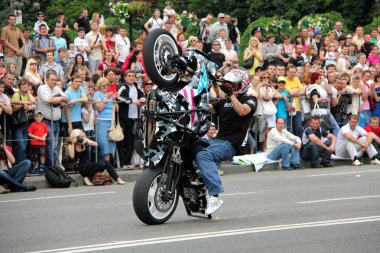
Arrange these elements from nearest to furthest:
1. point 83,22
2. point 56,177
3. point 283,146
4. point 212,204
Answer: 1. point 212,204
2. point 56,177
3. point 283,146
4. point 83,22

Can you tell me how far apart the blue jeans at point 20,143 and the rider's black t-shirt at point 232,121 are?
661cm

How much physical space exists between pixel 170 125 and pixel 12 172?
600 cm

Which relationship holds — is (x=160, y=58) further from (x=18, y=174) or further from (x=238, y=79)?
(x=18, y=174)

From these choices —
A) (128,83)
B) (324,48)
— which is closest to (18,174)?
(128,83)

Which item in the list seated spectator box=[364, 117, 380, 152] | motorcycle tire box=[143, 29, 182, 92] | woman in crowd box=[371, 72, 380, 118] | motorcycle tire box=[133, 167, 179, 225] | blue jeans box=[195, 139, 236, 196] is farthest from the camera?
woman in crowd box=[371, 72, 380, 118]

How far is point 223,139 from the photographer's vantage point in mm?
13219

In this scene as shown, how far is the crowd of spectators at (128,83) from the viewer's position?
19.5 metres

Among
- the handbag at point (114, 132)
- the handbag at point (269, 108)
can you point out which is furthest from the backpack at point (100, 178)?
the handbag at point (269, 108)

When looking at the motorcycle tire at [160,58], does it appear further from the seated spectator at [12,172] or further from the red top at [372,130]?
the red top at [372,130]

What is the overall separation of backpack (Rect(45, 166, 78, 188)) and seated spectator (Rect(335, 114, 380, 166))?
706cm

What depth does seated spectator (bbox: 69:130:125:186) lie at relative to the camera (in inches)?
749

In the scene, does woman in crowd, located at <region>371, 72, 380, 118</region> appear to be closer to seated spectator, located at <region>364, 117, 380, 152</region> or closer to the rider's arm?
seated spectator, located at <region>364, 117, 380, 152</region>

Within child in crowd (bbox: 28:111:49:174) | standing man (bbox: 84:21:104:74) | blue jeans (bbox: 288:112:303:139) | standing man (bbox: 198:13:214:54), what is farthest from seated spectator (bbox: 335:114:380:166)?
child in crowd (bbox: 28:111:49:174)

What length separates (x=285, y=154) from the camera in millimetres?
21953
